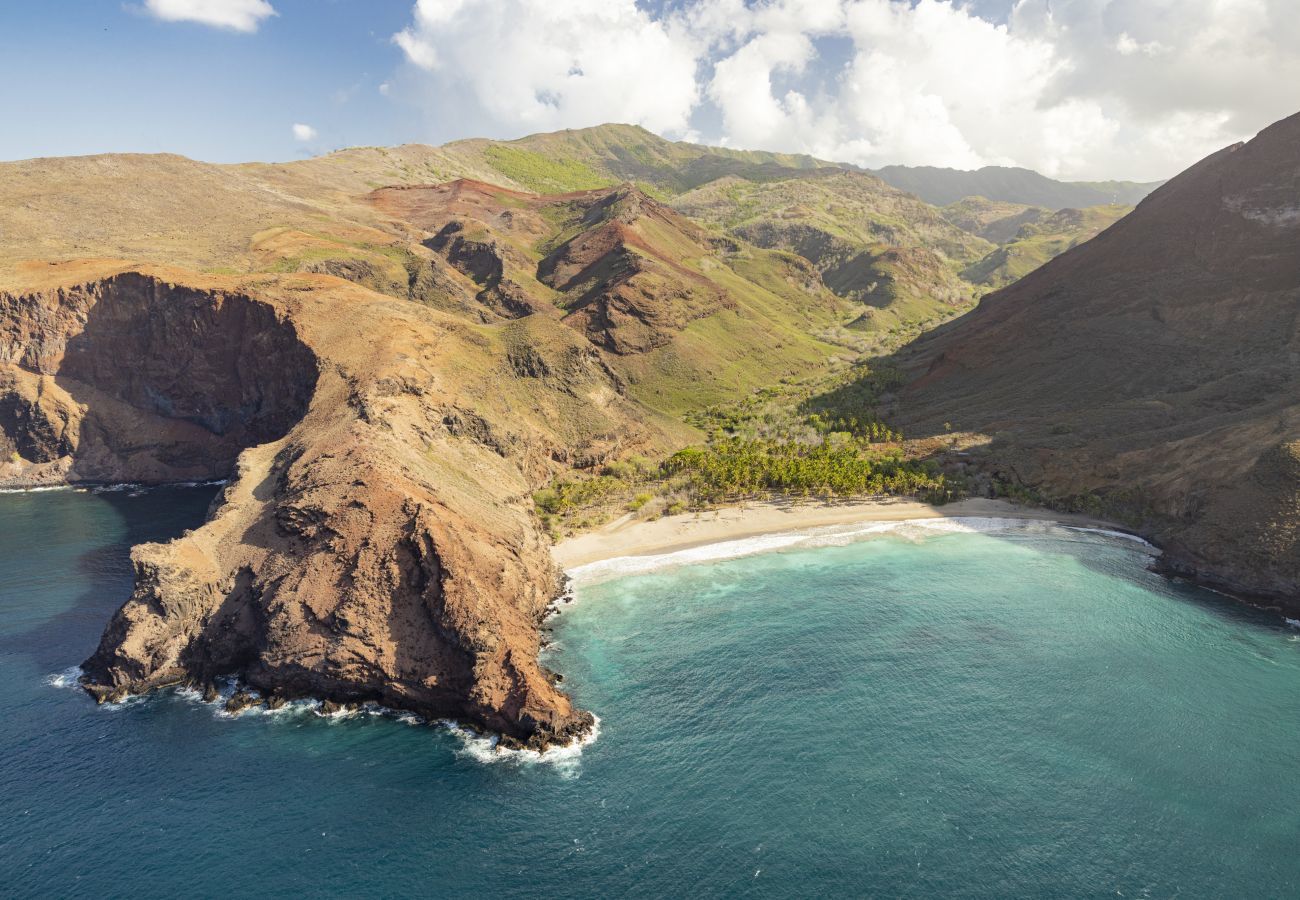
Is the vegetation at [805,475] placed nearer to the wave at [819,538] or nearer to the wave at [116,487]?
the wave at [819,538]

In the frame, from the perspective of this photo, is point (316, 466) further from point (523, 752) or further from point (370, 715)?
point (523, 752)

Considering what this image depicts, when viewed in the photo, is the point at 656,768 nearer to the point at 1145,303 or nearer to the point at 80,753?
the point at 80,753

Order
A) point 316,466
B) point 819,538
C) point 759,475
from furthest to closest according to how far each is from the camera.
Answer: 1. point 759,475
2. point 819,538
3. point 316,466

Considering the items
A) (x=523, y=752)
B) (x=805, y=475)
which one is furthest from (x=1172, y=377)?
(x=523, y=752)

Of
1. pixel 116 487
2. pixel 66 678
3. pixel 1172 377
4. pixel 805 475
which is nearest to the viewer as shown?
pixel 66 678

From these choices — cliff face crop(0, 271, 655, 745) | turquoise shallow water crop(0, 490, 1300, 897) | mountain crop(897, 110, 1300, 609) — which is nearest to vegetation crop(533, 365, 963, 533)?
cliff face crop(0, 271, 655, 745)

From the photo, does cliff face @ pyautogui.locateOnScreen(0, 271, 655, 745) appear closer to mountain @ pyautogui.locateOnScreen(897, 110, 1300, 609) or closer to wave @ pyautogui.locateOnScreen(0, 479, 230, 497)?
wave @ pyautogui.locateOnScreen(0, 479, 230, 497)
